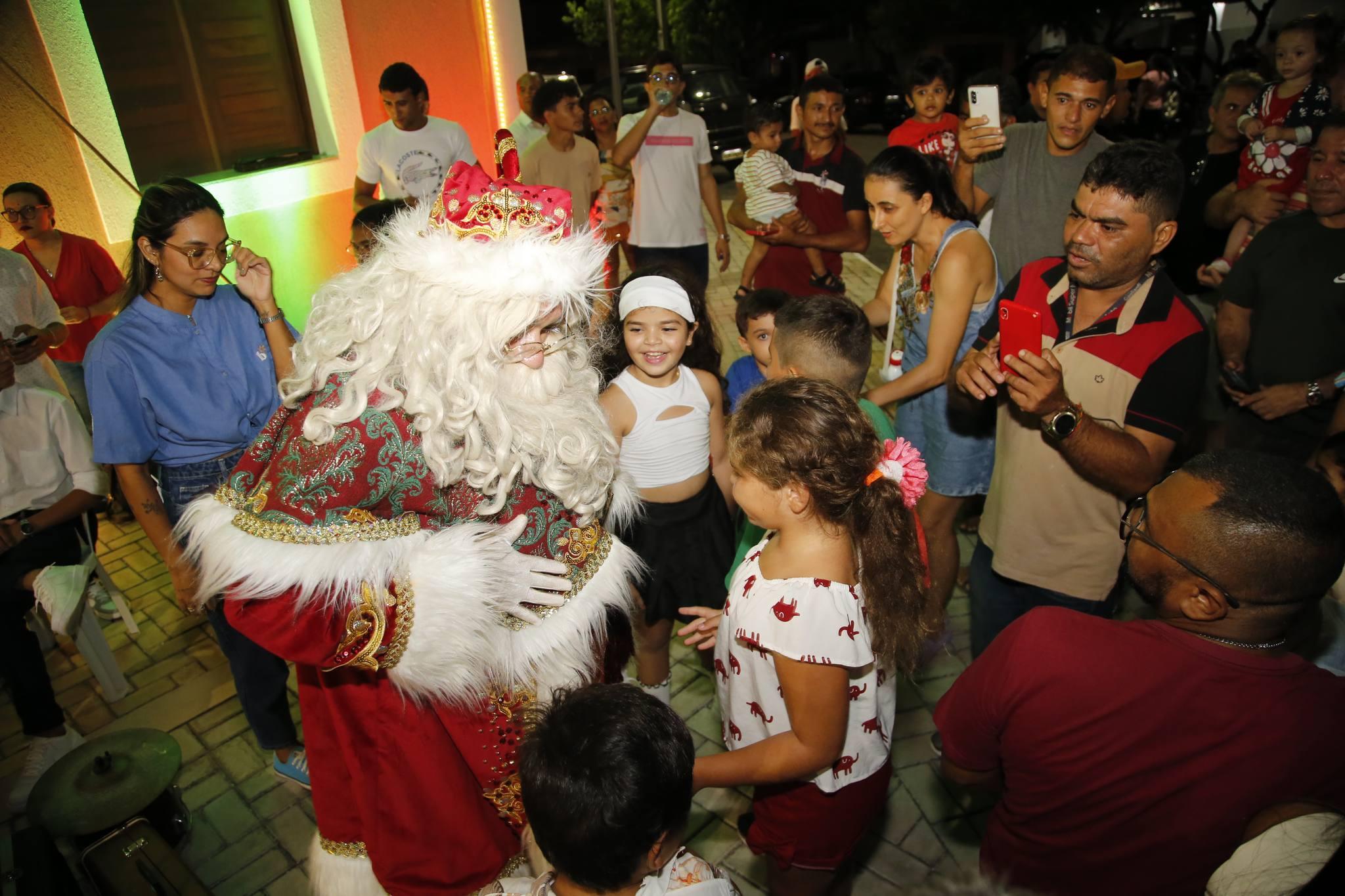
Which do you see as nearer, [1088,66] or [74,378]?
[1088,66]

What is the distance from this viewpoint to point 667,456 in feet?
10.2

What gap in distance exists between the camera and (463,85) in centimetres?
775

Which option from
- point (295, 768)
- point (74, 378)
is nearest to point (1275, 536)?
point (295, 768)

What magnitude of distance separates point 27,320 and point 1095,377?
5.00 metres

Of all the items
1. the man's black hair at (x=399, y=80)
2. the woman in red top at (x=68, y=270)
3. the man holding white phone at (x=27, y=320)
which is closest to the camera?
the man holding white phone at (x=27, y=320)

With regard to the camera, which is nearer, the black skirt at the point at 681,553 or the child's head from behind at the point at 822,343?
the child's head from behind at the point at 822,343

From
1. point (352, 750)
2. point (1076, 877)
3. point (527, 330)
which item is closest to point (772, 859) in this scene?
point (1076, 877)

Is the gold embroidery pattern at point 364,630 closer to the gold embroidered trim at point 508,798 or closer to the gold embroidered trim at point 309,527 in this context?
the gold embroidered trim at point 309,527

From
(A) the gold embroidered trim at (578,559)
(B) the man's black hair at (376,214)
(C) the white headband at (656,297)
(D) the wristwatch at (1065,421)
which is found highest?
(B) the man's black hair at (376,214)

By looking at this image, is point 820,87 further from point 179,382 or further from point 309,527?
point 309,527

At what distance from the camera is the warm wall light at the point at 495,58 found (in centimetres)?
779

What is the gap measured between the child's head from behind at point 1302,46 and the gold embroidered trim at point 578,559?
18.7ft

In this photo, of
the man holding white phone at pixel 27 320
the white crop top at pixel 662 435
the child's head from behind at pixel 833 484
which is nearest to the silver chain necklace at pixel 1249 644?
the child's head from behind at pixel 833 484

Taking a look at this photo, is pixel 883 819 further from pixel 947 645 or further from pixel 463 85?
pixel 463 85
